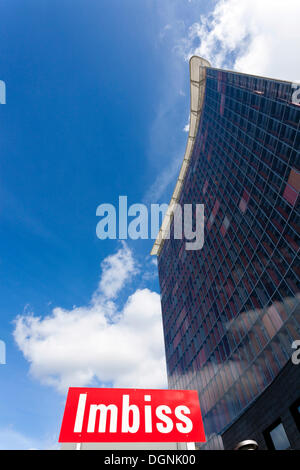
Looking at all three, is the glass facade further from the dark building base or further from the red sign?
the red sign

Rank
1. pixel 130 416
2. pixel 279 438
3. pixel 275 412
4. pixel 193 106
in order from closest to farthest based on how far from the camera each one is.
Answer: pixel 130 416 → pixel 279 438 → pixel 275 412 → pixel 193 106

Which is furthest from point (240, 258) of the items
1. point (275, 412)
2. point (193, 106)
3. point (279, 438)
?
point (193, 106)

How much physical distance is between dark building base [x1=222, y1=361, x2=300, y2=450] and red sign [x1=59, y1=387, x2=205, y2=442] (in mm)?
16828

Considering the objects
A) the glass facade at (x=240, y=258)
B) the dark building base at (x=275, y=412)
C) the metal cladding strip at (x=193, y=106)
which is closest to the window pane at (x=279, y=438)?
the dark building base at (x=275, y=412)

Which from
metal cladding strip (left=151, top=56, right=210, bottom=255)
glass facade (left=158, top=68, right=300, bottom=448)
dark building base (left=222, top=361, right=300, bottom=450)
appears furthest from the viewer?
metal cladding strip (left=151, top=56, right=210, bottom=255)

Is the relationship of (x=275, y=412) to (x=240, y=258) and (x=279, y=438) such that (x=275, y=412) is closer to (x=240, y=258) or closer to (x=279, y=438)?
(x=279, y=438)

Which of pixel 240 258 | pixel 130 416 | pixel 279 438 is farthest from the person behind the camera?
pixel 240 258

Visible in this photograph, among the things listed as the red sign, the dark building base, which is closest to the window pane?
the dark building base

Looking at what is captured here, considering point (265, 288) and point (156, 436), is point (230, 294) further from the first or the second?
point (156, 436)

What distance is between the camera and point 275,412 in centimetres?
1823

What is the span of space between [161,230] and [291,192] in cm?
4530

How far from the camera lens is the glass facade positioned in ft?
74.8

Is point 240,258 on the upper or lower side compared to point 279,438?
upper

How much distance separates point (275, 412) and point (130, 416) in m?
19.8
